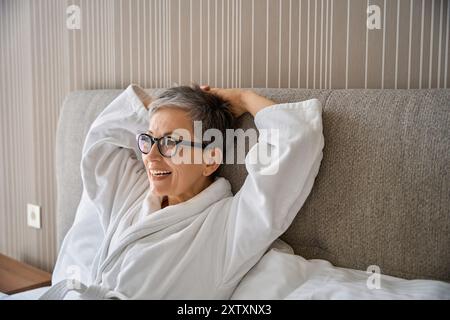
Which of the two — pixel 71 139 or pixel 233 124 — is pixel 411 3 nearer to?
pixel 233 124

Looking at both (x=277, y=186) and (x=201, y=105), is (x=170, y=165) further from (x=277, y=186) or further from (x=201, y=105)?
(x=277, y=186)

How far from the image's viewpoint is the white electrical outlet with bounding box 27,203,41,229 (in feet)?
6.57

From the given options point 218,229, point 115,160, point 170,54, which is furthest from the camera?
point 170,54

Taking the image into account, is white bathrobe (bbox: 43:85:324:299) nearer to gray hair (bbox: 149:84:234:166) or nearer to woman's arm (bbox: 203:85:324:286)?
woman's arm (bbox: 203:85:324:286)

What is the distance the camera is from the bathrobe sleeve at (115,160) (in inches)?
50.7

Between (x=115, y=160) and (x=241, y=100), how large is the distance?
0.43m

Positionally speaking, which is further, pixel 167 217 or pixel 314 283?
pixel 167 217

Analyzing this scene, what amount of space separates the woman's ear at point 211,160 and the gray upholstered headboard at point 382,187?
0.82 ft

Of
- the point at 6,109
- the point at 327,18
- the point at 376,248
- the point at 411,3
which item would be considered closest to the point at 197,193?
the point at 376,248

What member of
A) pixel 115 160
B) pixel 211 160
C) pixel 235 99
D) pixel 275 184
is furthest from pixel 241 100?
pixel 115 160

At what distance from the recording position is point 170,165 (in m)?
1.13

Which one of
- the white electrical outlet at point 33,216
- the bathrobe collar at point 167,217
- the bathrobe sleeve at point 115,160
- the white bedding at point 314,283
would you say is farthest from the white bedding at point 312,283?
the white electrical outlet at point 33,216

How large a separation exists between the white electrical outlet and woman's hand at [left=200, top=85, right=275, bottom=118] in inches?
46.8
